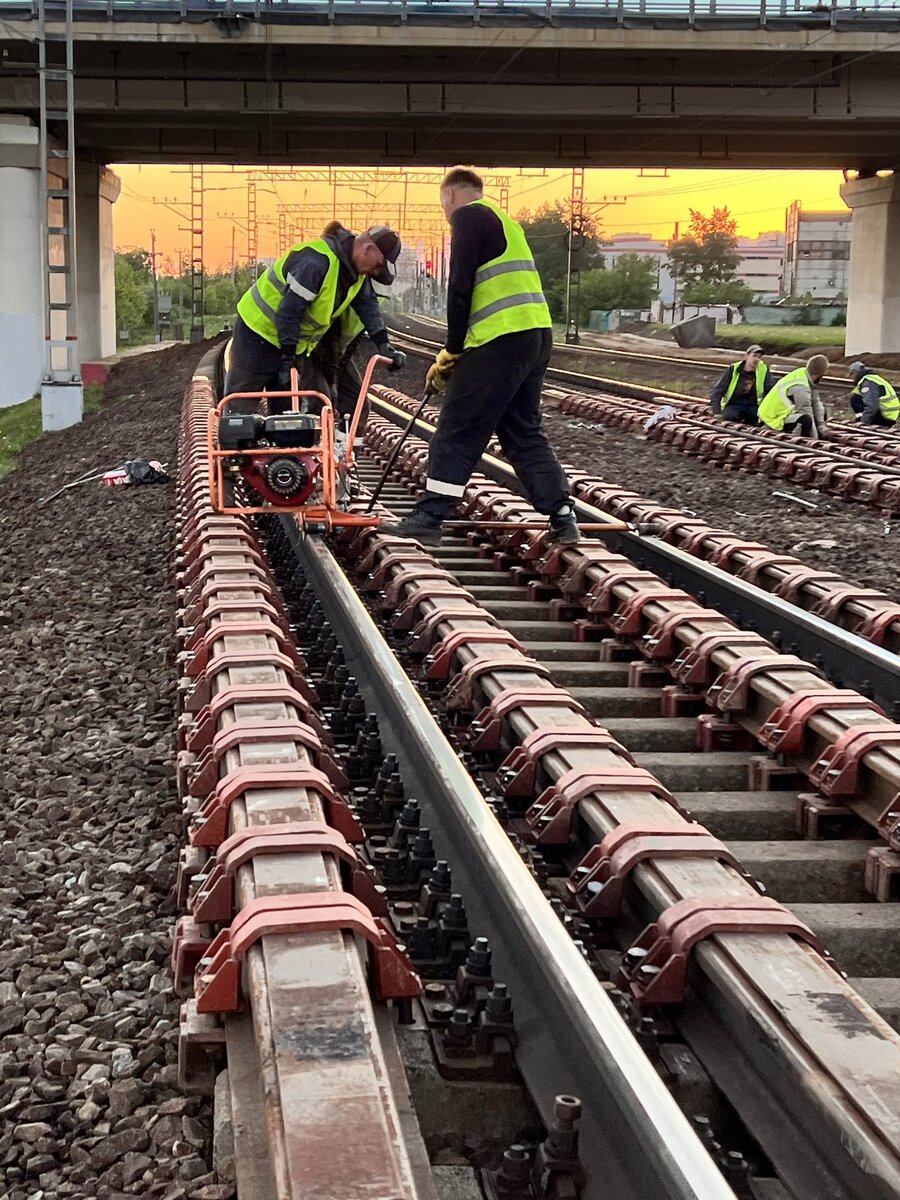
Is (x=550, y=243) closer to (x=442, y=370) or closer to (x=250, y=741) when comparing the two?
(x=442, y=370)

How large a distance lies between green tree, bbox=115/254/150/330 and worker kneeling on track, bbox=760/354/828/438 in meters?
79.9

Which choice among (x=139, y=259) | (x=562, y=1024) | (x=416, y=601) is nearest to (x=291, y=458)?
(x=416, y=601)

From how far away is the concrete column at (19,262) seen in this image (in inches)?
1096

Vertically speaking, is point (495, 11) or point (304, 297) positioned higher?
point (495, 11)

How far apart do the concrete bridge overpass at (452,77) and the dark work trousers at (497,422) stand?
67.3ft

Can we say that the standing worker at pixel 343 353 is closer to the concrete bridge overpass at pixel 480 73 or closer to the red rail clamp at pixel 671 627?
the red rail clamp at pixel 671 627

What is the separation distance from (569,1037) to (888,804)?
165cm

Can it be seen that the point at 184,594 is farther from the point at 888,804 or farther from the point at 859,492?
the point at 859,492

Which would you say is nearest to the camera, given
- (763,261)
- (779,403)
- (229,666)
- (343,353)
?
(229,666)

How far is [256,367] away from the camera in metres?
8.35

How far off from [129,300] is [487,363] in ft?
331

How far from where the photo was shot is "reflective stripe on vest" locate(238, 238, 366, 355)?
7.73 meters

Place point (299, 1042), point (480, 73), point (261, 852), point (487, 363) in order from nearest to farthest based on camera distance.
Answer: point (299, 1042), point (261, 852), point (487, 363), point (480, 73)

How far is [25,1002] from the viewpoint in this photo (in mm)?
3275
